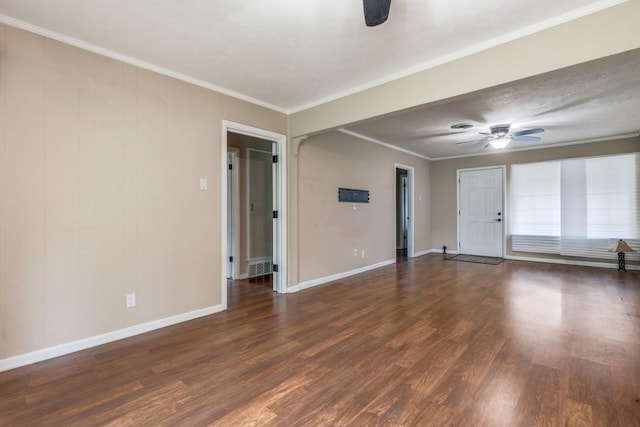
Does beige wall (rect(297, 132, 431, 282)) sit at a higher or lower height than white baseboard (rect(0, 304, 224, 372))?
higher

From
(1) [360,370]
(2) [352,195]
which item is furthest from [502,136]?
(1) [360,370]

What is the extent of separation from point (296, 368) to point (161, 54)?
2.91m

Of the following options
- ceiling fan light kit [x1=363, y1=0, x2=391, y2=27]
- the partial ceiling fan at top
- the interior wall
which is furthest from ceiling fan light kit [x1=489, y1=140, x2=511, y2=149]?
ceiling fan light kit [x1=363, y1=0, x2=391, y2=27]

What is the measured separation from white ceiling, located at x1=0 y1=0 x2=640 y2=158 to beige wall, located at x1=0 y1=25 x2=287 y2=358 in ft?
0.86

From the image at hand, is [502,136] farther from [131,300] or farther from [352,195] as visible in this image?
[131,300]

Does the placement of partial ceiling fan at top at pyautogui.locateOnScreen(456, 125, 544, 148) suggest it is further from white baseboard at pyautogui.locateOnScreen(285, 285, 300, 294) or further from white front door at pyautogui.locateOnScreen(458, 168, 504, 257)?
white baseboard at pyautogui.locateOnScreen(285, 285, 300, 294)

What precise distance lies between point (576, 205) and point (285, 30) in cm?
670

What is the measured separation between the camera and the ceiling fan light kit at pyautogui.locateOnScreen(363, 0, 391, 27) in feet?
4.97

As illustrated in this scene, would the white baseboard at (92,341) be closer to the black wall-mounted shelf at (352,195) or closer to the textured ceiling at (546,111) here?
the black wall-mounted shelf at (352,195)

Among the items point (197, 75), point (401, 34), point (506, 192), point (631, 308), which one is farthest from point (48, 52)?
point (506, 192)

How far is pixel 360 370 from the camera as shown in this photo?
2180mm

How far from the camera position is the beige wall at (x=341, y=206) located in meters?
4.53

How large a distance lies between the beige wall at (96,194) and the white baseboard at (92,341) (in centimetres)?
5

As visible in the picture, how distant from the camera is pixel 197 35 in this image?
7.86 feet
